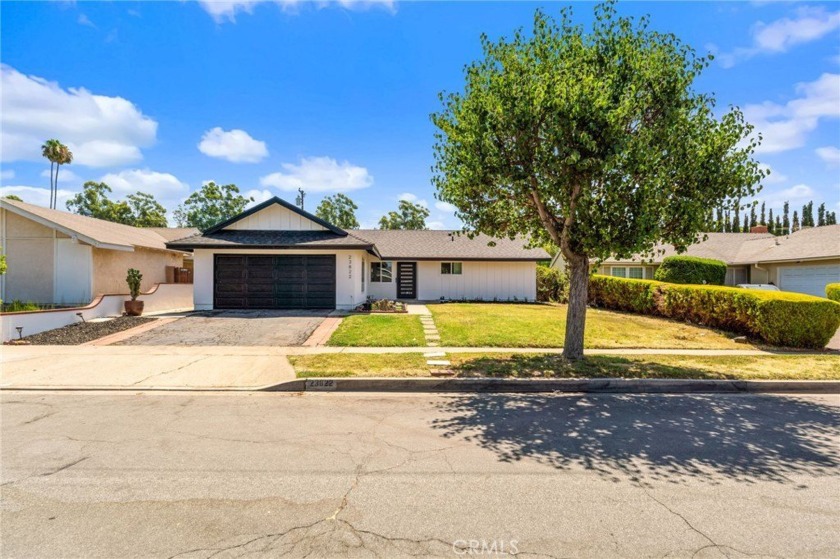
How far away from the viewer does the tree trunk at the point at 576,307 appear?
928 cm

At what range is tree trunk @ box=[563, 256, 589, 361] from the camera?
365 inches

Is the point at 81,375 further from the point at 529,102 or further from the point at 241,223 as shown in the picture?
the point at 241,223

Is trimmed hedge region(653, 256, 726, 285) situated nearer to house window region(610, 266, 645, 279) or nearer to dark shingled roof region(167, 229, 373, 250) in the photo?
house window region(610, 266, 645, 279)

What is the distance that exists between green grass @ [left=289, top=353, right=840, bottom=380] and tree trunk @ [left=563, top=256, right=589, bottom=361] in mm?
314

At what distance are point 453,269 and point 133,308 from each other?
50.6 feet

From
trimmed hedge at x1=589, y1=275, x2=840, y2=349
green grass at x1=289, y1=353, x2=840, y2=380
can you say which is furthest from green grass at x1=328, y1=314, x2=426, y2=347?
trimmed hedge at x1=589, y1=275, x2=840, y2=349

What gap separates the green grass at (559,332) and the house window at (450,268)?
23.3ft

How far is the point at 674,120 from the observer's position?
7.76 meters

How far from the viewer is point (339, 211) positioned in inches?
2448

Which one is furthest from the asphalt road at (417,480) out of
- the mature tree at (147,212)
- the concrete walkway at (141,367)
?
the mature tree at (147,212)

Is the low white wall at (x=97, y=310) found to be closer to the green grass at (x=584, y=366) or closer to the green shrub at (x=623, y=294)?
the green grass at (x=584, y=366)

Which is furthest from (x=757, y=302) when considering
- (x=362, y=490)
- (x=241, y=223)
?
(x=241, y=223)

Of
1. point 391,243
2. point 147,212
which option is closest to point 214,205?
point 147,212

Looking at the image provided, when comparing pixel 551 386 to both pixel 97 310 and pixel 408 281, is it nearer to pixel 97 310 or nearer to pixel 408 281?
pixel 97 310
